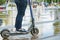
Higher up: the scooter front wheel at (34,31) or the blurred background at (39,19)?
the scooter front wheel at (34,31)

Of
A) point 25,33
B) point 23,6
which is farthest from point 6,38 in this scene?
point 23,6

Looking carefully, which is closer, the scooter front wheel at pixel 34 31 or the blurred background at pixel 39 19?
the scooter front wheel at pixel 34 31

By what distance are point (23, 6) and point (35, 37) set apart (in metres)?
0.97

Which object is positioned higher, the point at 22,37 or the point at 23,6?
the point at 23,6

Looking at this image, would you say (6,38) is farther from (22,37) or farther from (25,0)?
(25,0)

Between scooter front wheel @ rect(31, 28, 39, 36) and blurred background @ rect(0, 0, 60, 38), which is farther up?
scooter front wheel @ rect(31, 28, 39, 36)

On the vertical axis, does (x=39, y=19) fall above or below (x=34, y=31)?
below

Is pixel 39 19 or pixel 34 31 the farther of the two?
pixel 39 19

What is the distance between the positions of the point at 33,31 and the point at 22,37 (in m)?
0.41

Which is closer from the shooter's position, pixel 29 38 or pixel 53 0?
pixel 29 38

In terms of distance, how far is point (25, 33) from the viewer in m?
6.99

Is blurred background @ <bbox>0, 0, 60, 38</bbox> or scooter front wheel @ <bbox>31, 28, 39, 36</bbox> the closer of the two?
scooter front wheel @ <bbox>31, 28, 39, 36</bbox>

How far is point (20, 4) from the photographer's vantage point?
7.02 meters

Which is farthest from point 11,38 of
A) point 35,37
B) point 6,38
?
point 35,37
